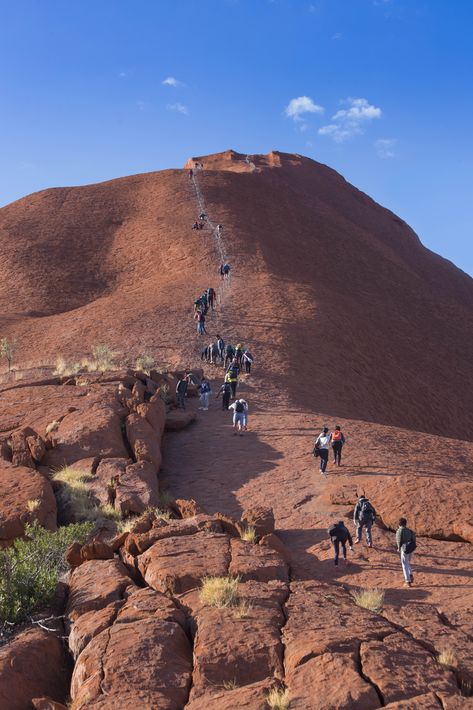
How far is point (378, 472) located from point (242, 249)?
108 feet

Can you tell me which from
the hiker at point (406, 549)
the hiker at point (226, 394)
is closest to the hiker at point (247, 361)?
the hiker at point (226, 394)

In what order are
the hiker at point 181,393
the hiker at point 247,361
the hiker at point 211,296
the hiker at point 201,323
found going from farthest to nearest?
the hiker at point 211,296 → the hiker at point 201,323 → the hiker at point 247,361 → the hiker at point 181,393

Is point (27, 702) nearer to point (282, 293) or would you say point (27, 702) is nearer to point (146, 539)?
point (146, 539)

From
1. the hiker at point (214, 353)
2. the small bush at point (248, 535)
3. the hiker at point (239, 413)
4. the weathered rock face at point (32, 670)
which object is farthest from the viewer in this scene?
the hiker at point (214, 353)

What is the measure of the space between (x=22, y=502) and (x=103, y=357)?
16.0 m

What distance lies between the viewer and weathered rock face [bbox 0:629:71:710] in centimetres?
784

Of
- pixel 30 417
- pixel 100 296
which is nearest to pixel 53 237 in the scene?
pixel 100 296

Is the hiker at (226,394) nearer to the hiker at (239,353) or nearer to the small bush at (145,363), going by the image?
the hiker at (239,353)

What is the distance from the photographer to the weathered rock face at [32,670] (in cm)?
784

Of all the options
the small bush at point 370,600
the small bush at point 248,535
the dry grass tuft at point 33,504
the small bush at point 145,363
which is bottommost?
the small bush at point 370,600

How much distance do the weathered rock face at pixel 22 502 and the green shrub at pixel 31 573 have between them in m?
0.74

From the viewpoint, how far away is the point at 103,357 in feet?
94.7

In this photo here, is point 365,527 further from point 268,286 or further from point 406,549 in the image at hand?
point 268,286

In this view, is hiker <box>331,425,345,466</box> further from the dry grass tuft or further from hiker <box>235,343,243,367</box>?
hiker <box>235,343,243,367</box>
